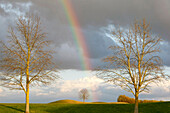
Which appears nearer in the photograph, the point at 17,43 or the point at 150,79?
the point at 150,79

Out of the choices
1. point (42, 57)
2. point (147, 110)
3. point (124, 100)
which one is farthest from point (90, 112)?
point (124, 100)

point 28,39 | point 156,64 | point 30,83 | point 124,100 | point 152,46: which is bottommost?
point 124,100

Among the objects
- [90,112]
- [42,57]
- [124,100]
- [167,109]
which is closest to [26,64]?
[42,57]

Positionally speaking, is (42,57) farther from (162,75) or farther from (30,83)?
(162,75)

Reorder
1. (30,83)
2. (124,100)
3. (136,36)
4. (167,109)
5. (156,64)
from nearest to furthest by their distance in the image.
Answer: (156,64), (136,36), (30,83), (167,109), (124,100)

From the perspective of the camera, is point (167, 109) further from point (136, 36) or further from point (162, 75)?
point (136, 36)

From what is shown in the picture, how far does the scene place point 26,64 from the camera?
94.9 feet

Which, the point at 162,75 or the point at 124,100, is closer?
the point at 162,75

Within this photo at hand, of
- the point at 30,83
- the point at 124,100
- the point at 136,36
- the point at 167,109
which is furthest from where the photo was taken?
the point at 124,100

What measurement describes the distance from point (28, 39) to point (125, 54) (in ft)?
49.1

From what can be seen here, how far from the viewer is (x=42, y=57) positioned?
96.8 feet

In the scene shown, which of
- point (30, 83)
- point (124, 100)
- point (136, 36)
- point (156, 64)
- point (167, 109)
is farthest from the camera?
point (124, 100)

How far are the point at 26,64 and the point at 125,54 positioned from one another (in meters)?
14.9

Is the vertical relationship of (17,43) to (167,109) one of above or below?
above
